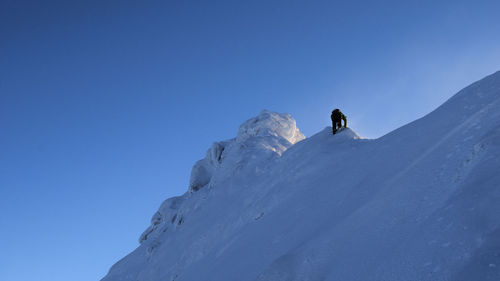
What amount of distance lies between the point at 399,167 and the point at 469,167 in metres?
3.62

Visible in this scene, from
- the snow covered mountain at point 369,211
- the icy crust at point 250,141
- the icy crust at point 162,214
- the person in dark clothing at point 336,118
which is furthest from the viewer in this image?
the icy crust at point 162,214

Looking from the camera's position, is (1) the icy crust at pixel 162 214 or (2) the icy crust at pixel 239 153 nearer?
(2) the icy crust at pixel 239 153

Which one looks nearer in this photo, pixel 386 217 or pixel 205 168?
pixel 386 217

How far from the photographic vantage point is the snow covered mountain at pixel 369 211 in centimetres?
765

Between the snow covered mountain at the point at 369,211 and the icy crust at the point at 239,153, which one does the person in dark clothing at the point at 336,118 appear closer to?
the snow covered mountain at the point at 369,211

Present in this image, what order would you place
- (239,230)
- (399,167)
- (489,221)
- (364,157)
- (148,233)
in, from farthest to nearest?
(148,233), (239,230), (364,157), (399,167), (489,221)

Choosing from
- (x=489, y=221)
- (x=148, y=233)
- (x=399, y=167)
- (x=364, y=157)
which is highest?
(x=148, y=233)

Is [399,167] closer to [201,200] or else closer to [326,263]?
[326,263]

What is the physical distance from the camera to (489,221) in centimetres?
711

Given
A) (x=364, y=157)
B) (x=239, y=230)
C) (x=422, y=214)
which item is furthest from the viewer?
(x=239, y=230)

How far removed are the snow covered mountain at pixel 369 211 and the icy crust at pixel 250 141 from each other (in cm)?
616

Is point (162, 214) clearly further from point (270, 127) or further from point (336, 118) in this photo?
point (336, 118)

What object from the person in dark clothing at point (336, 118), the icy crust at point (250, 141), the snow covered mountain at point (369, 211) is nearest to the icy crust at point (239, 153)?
the icy crust at point (250, 141)

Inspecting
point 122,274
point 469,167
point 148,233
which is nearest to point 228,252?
point 469,167
